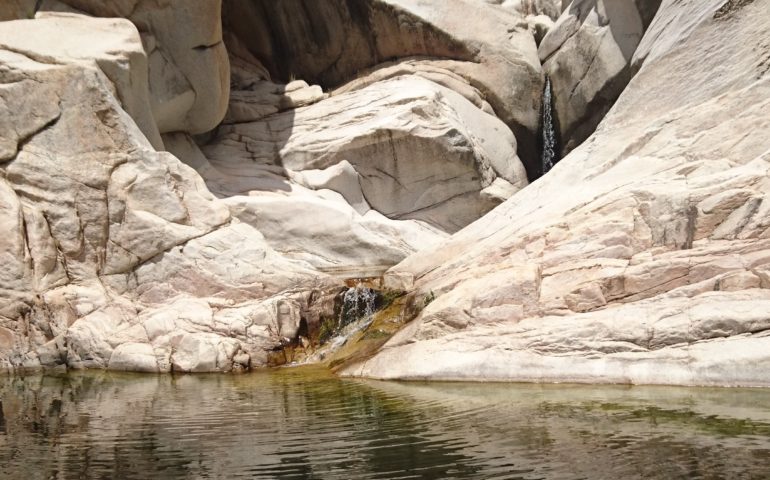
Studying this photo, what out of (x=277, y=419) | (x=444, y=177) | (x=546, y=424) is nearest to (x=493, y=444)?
(x=546, y=424)

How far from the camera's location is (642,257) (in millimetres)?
11797

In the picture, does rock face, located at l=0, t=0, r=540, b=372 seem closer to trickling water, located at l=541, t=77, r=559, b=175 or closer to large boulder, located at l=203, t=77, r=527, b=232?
large boulder, located at l=203, t=77, r=527, b=232

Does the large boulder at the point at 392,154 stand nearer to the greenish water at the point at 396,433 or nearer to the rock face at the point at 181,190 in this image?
the rock face at the point at 181,190

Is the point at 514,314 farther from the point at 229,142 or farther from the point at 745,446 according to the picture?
the point at 229,142

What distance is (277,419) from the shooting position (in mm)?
8922

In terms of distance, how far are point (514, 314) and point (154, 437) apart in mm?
6091

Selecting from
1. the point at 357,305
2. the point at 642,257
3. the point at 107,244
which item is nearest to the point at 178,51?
the point at 107,244

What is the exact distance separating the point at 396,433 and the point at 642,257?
5885 mm

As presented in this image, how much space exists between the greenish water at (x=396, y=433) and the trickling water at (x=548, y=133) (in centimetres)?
1750

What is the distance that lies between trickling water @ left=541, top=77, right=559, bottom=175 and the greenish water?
17.5m

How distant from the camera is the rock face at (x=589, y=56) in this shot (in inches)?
951

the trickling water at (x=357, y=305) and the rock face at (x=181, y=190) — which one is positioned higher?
the rock face at (x=181, y=190)

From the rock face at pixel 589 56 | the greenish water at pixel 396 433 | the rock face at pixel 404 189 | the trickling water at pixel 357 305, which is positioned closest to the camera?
the greenish water at pixel 396 433

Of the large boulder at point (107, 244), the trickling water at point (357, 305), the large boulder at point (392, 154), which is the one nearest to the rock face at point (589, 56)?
the large boulder at point (392, 154)
